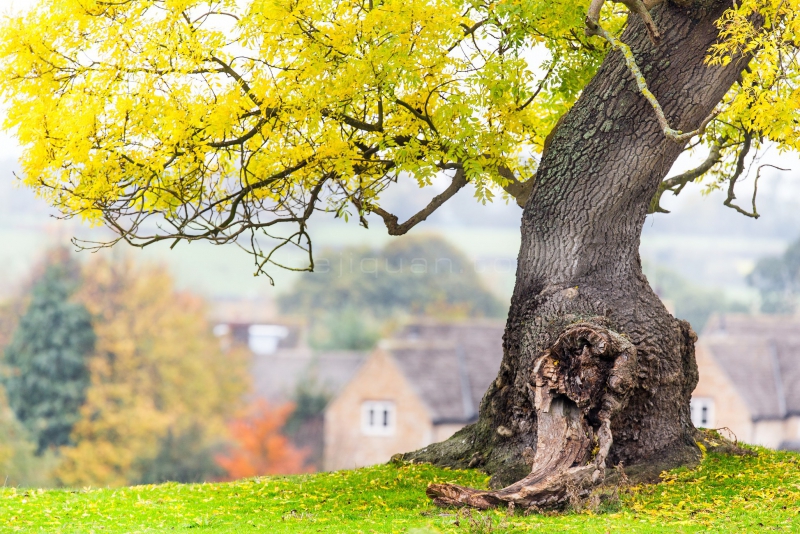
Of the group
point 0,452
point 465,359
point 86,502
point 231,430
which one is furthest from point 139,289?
point 86,502

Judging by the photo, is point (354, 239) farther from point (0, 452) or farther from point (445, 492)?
point (445, 492)

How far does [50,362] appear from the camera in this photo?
33312 millimetres

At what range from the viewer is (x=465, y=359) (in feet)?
101

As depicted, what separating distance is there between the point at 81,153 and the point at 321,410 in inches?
1135

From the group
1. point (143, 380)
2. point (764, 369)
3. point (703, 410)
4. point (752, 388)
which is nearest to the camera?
point (703, 410)

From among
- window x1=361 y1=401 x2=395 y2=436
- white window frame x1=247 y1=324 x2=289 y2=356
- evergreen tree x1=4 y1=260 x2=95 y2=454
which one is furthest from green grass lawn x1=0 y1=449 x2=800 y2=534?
white window frame x1=247 y1=324 x2=289 y2=356

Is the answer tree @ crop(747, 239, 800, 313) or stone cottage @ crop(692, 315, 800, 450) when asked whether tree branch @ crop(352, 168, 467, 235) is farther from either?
tree @ crop(747, 239, 800, 313)

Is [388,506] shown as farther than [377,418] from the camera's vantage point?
No

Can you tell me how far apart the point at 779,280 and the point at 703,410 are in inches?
795

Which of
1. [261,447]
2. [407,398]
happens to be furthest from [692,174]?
[261,447]

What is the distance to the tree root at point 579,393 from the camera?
8000 mm

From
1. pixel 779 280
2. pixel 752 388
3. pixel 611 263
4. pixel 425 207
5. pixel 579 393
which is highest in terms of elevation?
pixel 779 280

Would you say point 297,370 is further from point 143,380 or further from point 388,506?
point 388,506

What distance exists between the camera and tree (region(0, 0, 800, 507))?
8.41 meters
